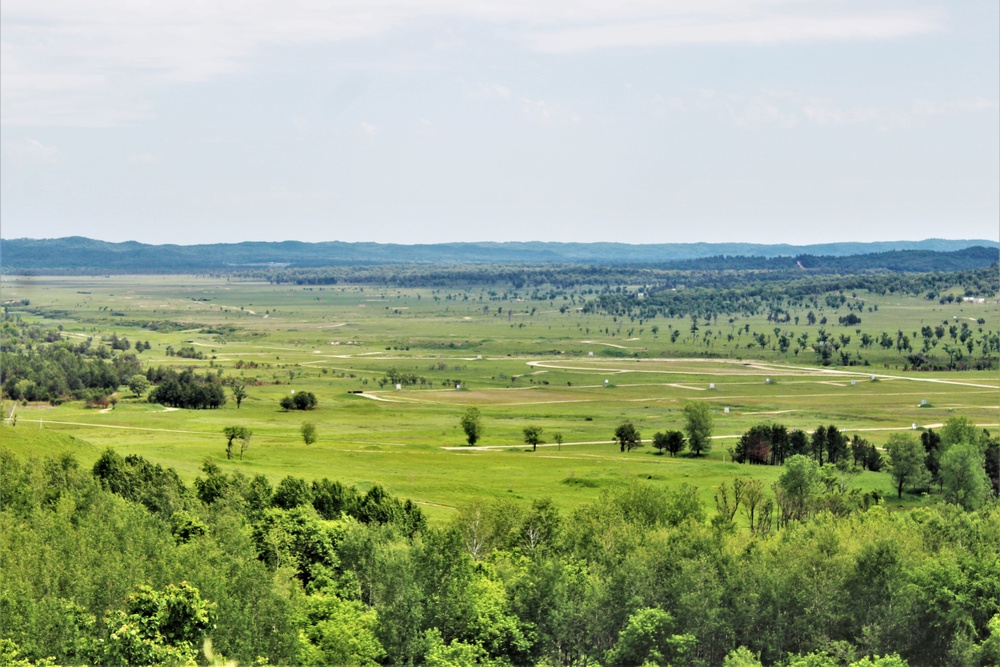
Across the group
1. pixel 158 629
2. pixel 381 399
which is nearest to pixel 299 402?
pixel 381 399

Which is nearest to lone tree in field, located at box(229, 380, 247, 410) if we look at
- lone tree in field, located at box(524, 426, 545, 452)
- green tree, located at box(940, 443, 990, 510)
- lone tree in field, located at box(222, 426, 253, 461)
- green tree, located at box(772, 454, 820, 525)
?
lone tree in field, located at box(222, 426, 253, 461)

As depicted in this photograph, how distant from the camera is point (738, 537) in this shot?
6988 centimetres

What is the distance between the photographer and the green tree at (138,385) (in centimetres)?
17575

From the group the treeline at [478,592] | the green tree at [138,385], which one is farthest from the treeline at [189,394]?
the treeline at [478,592]

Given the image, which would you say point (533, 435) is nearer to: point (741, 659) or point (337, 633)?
point (337, 633)

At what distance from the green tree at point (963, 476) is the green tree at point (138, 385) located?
392 ft

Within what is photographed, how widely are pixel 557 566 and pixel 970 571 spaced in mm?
21072

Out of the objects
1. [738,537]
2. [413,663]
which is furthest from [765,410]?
[413,663]

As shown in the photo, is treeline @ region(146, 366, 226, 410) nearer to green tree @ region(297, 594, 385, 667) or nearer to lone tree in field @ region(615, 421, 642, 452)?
lone tree in field @ region(615, 421, 642, 452)

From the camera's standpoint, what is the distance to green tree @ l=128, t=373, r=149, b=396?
176 m

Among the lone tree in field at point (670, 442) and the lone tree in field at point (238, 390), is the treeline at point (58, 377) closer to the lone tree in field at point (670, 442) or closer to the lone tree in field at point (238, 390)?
the lone tree in field at point (238, 390)

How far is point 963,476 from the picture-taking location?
102 m

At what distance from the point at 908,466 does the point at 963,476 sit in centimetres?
610

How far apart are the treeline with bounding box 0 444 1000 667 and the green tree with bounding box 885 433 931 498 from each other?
1440 inches
